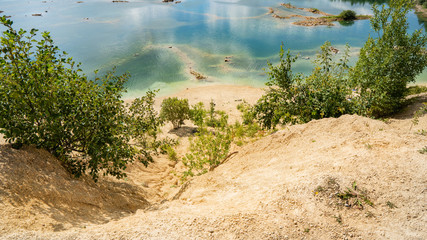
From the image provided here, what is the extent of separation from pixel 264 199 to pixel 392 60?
20493 mm

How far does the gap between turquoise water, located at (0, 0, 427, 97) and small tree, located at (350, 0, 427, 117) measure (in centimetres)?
2455

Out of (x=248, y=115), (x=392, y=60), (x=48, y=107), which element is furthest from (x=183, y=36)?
(x=48, y=107)

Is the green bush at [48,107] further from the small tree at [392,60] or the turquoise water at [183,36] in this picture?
the turquoise water at [183,36]

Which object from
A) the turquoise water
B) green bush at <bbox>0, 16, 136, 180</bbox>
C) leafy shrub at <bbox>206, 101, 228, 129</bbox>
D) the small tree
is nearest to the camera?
green bush at <bbox>0, 16, 136, 180</bbox>

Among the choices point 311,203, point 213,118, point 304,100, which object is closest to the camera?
point 311,203

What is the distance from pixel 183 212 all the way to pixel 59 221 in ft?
13.5

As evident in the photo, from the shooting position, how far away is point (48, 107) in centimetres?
951

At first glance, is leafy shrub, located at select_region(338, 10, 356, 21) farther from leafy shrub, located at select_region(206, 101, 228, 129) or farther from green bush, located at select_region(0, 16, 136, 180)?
green bush, located at select_region(0, 16, 136, 180)

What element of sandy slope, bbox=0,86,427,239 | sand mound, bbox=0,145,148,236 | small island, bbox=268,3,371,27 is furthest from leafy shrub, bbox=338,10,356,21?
sand mound, bbox=0,145,148,236

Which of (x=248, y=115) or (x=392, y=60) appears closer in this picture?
(x=392, y=60)

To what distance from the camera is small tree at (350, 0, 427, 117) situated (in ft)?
68.1

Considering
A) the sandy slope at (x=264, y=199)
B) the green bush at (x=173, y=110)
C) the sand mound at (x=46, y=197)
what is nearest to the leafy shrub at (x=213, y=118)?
the green bush at (x=173, y=110)

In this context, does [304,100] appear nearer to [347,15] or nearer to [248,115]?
[248,115]

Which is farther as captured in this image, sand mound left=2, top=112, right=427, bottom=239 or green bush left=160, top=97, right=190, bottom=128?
green bush left=160, top=97, right=190, bottom=128
